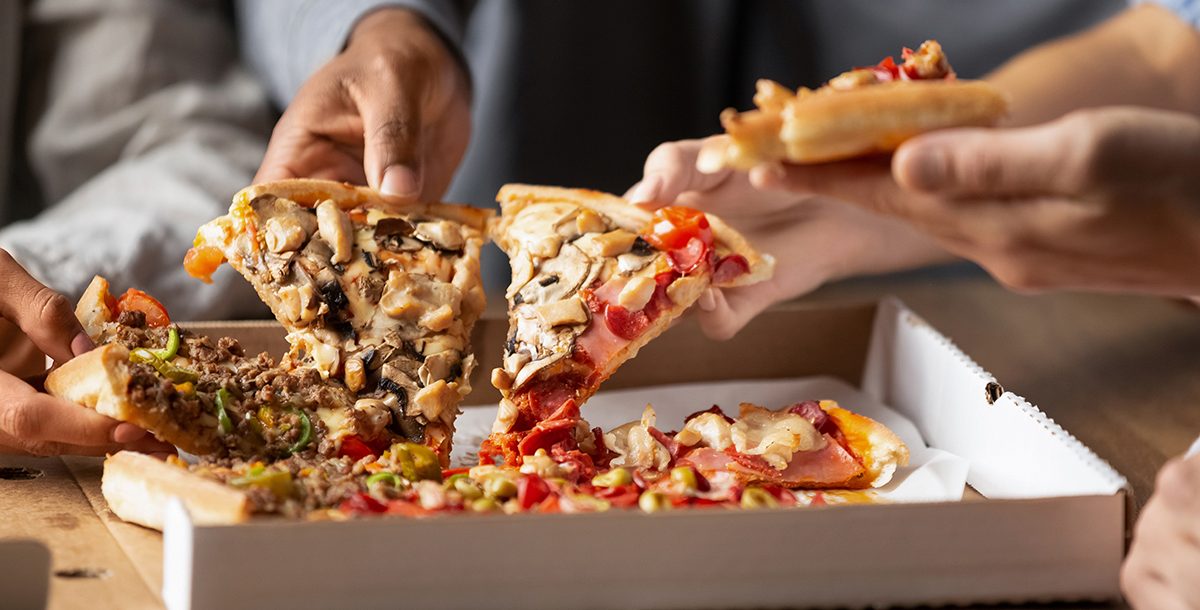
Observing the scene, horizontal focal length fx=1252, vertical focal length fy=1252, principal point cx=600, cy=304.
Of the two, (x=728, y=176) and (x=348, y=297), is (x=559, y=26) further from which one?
(x=348, y=297)

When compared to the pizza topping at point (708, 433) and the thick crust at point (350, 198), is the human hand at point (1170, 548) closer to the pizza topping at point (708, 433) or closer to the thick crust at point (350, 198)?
the pizza topping at point (708, 433)

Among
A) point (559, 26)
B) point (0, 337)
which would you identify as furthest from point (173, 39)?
point (0, 337)

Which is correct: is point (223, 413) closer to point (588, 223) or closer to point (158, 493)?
point (158, 493)

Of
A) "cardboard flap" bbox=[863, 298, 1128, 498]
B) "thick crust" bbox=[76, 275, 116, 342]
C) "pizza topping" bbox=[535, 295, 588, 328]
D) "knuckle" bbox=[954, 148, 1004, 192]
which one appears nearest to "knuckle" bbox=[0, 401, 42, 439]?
"thick crust" bbox=[76, 275, 116, 342]

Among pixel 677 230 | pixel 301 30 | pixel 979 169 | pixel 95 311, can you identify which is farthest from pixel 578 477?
pixel 301 30

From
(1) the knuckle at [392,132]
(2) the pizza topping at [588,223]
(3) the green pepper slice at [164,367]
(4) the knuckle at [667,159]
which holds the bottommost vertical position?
(3) the green pepper slice at [164,367]

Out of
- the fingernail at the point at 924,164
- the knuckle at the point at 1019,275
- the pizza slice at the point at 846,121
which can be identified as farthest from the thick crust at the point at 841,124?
the knuckle at the point at 1019,275

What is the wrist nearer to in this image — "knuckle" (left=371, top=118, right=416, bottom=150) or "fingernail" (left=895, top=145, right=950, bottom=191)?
"knuckle" (left=371, top=118, right=416, bottom=150)
